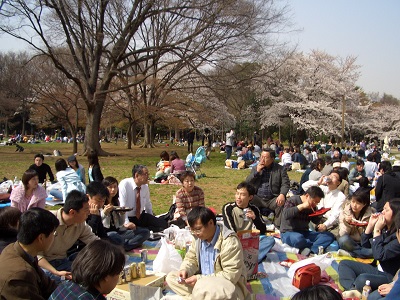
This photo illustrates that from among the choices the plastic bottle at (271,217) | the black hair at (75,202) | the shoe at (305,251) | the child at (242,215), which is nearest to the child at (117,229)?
the black hair at (75,202)

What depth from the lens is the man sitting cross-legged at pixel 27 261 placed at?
233 centimetres

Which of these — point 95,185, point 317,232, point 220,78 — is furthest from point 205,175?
point 95,185

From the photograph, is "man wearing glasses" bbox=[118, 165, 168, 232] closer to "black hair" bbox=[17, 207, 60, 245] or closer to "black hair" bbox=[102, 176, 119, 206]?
"black hair" bbox=[102, 176, 119, 206]

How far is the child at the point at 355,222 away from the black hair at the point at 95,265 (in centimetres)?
404

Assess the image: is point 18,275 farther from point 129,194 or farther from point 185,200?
point 185,200

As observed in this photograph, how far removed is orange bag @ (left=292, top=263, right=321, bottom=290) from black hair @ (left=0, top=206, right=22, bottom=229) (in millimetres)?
2922

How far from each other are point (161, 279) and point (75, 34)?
16.4 meters

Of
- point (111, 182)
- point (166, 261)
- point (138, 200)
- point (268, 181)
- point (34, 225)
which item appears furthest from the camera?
point (268, 181)

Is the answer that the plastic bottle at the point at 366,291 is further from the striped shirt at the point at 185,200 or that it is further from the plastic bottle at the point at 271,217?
the plastic bottle at the point at 271,217

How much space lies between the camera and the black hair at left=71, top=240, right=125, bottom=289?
79.3 inches

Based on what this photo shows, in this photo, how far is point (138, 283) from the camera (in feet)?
12.9

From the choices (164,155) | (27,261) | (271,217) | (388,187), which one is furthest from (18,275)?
(164,155)

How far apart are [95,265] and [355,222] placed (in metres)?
4.17

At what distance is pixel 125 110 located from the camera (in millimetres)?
26453
